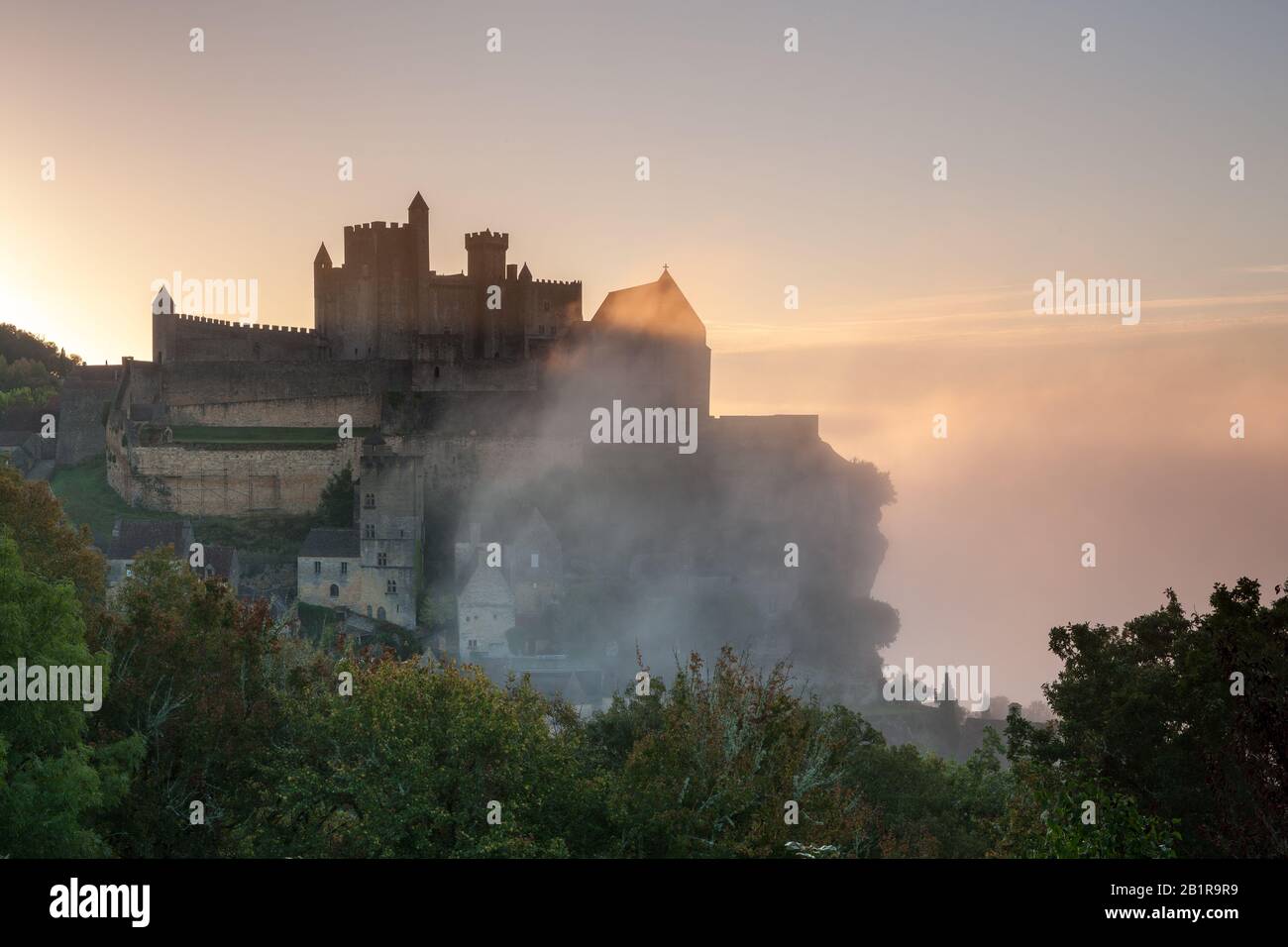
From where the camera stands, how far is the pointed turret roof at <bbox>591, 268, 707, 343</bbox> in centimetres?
8006

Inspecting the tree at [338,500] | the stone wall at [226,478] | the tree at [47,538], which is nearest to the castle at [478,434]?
the stone wall at [226,478]

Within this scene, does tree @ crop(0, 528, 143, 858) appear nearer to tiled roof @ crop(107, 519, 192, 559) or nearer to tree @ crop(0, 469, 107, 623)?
Result: tree @ crop(0, 469, 107, 623)

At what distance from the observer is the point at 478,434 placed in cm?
7356

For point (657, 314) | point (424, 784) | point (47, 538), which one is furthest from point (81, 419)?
point (424, 784)

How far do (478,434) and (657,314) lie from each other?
13.9 meters

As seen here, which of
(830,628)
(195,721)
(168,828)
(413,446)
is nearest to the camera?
(168,828)

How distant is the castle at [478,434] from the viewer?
70000 millimetres

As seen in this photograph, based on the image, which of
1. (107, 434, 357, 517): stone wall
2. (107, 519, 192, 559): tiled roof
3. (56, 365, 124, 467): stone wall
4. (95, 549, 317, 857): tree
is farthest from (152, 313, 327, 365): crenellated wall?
(95, 549, 317, 857): tree

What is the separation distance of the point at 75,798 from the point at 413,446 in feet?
176

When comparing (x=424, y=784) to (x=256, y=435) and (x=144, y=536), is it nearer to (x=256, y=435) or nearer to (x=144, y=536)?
(x=144, y=536)
